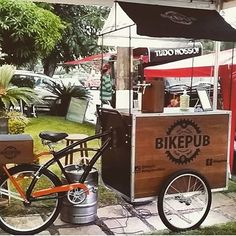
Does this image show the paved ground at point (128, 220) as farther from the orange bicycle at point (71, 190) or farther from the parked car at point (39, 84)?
the parked car at point (39, 84)

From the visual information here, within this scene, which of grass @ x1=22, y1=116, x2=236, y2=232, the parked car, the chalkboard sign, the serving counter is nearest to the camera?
the serving counter

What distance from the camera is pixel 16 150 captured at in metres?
3.76

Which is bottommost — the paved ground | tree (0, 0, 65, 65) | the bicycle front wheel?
the paved ground

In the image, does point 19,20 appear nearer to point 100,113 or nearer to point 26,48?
point 26,48

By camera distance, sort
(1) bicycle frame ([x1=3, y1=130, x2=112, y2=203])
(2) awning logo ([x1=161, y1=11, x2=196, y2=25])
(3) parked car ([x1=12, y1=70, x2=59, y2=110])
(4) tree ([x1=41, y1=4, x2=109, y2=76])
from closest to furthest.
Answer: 1. (1) bicycle frame ([x1=3, y1=130, x2=112, y2=203])
2. (2) awning logo ([x1=161, y1=11, x2=196, y2=25])
3. (3) parked car ([x1=12, y1=70, x2=59, y2=110])
4. (4) tree ([x1=41, y1=4, x2=109, y2=76])

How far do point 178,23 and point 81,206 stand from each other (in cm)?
218

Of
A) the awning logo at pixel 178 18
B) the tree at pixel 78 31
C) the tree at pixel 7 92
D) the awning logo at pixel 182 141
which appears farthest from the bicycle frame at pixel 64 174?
the tree at pixel 78 31

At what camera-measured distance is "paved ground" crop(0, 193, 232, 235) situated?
4125 millimetres

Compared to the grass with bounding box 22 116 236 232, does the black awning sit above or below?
above

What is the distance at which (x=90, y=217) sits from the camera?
4266mm

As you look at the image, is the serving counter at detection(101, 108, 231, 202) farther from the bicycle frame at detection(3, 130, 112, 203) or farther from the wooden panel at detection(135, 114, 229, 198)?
the bicycle frame at detection(3, 130, 112, 203)

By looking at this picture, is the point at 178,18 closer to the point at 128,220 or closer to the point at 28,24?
the point at 128,220

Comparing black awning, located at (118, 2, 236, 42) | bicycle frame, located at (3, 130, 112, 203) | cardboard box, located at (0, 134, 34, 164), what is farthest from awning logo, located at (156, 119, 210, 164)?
cardboard box, located at (0, 134, 34, 164)

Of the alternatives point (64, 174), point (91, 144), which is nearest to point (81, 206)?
point (64, 174)
